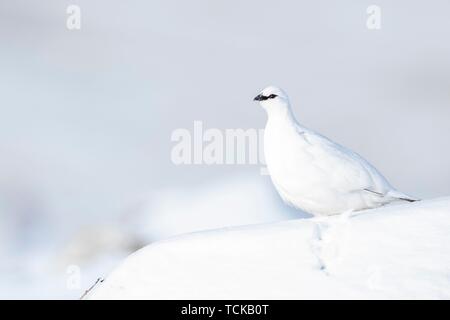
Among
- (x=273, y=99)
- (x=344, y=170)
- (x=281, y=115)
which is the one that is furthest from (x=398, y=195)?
(x=273, y=99)

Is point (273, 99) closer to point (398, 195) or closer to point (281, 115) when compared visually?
point (281, 115)

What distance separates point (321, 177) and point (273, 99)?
109cm

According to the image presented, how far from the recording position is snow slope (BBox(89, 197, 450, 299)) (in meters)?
4.00

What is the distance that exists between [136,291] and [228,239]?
73 centimetres

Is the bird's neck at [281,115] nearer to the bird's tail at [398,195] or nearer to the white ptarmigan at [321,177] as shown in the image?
the white ptarmigan at [321,177]

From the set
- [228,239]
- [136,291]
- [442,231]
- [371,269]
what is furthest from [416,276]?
[136,291]

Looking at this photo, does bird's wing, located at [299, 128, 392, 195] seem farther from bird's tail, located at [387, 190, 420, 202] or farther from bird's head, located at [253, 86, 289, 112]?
bird's head, located at [253, 86, 289, 112]

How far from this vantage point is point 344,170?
599 centimetres

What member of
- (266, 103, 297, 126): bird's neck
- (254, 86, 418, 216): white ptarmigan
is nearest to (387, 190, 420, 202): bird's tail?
(254, 86, 418, 216): white ptarmigan

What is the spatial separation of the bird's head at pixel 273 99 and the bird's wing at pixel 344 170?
1.77 feet

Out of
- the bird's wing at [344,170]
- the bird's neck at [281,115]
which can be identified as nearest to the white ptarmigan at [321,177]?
the bird's wing at [344,170]
